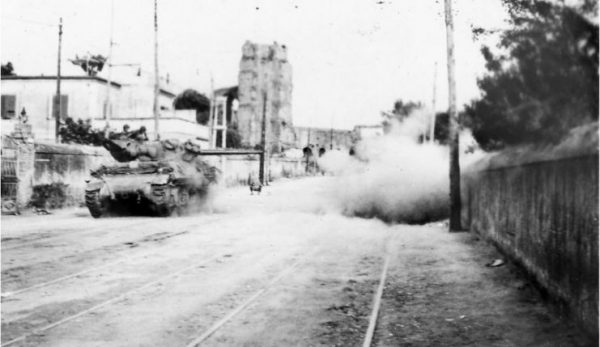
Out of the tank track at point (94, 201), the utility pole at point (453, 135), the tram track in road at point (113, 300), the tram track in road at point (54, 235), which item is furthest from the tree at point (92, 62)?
the tram track in road at point (113, 300)

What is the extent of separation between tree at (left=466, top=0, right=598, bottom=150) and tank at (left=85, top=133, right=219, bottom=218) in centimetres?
1215

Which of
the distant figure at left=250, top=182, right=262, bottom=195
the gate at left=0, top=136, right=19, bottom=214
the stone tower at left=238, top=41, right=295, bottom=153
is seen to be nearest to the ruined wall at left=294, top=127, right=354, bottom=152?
the stone tower at left=238, top=41, right=295, bottom=153

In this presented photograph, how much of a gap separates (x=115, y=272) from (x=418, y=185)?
1092cm

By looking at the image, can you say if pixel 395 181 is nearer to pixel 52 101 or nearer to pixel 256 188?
pixel 256 188

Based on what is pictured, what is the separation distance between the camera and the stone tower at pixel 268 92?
13.8m

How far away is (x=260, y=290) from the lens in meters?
8.23

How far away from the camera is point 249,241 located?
13102 millimetres

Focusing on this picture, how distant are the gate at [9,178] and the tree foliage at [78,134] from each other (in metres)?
13.3

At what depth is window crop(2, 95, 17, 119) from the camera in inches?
1605

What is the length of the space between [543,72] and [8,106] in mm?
41199

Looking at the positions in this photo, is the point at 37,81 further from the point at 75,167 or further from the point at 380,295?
the point at 380,295

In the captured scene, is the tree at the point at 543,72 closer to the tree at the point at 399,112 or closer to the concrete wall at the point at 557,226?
the concrete wall at the point at 557,226

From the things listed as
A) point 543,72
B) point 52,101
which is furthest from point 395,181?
point 52,101

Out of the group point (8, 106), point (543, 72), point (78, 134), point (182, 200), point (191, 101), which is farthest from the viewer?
point (191, 101)
